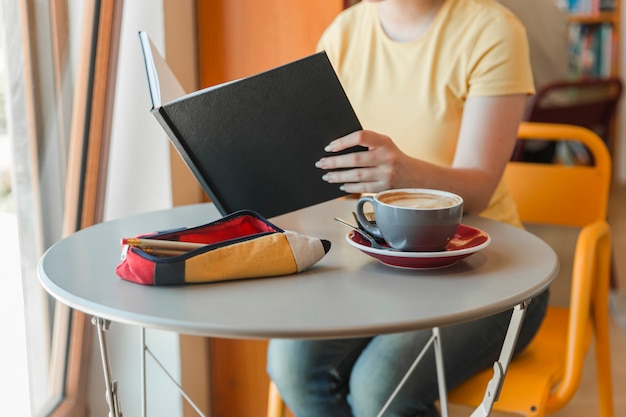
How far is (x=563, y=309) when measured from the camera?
1.45 m

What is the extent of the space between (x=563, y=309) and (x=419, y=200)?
702 mm

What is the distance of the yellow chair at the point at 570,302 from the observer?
43.9 inches

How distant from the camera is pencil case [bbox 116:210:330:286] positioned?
774mm

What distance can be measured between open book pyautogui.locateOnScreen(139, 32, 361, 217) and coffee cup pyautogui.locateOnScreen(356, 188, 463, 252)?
13 cm

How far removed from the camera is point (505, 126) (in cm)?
119

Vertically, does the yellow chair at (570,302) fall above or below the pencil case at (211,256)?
below

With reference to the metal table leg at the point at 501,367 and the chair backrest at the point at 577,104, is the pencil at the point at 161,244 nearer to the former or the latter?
the metal table leg at the point at 501,367

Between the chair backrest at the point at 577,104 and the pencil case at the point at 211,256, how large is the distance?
7.34ft

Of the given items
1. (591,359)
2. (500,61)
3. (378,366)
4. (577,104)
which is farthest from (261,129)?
(577,104)

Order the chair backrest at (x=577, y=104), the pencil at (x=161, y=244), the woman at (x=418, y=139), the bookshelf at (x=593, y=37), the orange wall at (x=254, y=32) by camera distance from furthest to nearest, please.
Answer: the bookshelf at (x=593, y=37) → the chair backrest at (x=577, y=104) → the orange wall at (x=254, y=32) → the woman at (x=418, y=139) → the pencil at (x=161, y=244)

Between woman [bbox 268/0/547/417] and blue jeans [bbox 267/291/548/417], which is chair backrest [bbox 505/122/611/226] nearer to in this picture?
woman [bbox 268/0/547/417]

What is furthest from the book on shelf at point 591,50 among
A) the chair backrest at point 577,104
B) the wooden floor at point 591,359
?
the wooden floor at point 591,359

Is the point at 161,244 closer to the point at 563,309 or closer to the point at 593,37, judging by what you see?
the point at 563,309

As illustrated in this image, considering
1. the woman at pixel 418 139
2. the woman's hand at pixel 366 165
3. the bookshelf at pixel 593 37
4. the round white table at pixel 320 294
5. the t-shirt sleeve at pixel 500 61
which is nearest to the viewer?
the round white table at pixel 320 294
